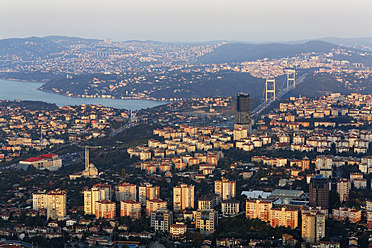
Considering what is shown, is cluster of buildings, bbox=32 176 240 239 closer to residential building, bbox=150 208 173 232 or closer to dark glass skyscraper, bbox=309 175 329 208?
residential building, bbox=150 208 173 232

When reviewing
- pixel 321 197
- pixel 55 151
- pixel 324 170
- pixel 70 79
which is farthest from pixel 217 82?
pixel 321 197

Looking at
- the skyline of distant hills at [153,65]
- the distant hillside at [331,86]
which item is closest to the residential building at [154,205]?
the distant hillside at [331,86]

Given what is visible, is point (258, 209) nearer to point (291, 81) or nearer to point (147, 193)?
point (147, 193)

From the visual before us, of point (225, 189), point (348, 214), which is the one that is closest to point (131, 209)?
point (225, 189)

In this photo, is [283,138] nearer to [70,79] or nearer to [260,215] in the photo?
[260,215]

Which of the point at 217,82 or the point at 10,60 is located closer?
the point at 217,82

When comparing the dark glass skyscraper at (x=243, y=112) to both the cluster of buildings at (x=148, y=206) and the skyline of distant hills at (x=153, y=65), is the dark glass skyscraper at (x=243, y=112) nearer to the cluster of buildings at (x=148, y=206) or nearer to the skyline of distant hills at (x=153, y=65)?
the cluster of buildings at (x=148, y=206)

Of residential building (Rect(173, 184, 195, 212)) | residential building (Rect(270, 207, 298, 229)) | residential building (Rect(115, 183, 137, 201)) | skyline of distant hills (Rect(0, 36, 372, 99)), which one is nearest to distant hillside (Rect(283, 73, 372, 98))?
skyline of distant hills (Rect(0, 36, 372, 99))

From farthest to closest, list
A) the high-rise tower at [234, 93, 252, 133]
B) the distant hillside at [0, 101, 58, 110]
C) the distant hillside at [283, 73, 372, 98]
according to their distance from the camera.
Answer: the distant hillside at [283, 73, 372, 98] → the distant hillside at [0, 101, 58, 110] → the high-rise tower at [234, 93, 252, 133]
